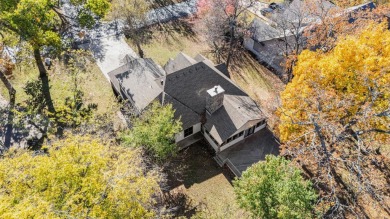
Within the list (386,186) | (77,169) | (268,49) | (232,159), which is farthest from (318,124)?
(268,49)

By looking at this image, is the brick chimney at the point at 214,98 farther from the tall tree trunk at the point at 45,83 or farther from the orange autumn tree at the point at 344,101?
the tall tree trunk at the point at 45,83

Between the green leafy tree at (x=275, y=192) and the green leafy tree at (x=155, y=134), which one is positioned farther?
the green leafy tree at (x=155, y=134)

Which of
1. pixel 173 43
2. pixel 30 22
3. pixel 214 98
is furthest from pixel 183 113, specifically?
pixel 30 22

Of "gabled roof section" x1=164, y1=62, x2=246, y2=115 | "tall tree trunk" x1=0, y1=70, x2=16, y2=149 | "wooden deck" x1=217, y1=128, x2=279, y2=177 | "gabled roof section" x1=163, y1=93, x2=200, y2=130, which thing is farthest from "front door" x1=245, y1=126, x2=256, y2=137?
"tall tree trunk" x1=0, y1=70, x2=16, y2=149

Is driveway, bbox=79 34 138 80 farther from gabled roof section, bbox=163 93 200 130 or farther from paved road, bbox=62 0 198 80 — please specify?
gabled roof section, bbox=163 93 200 130

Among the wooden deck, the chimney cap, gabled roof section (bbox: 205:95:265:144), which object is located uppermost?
the chimney cap

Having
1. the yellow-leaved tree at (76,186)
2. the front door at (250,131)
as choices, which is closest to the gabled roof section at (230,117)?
the front door at (250,131)

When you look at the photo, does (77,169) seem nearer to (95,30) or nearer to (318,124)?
(318,124)

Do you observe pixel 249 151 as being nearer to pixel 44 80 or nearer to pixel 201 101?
pixel 201 101
